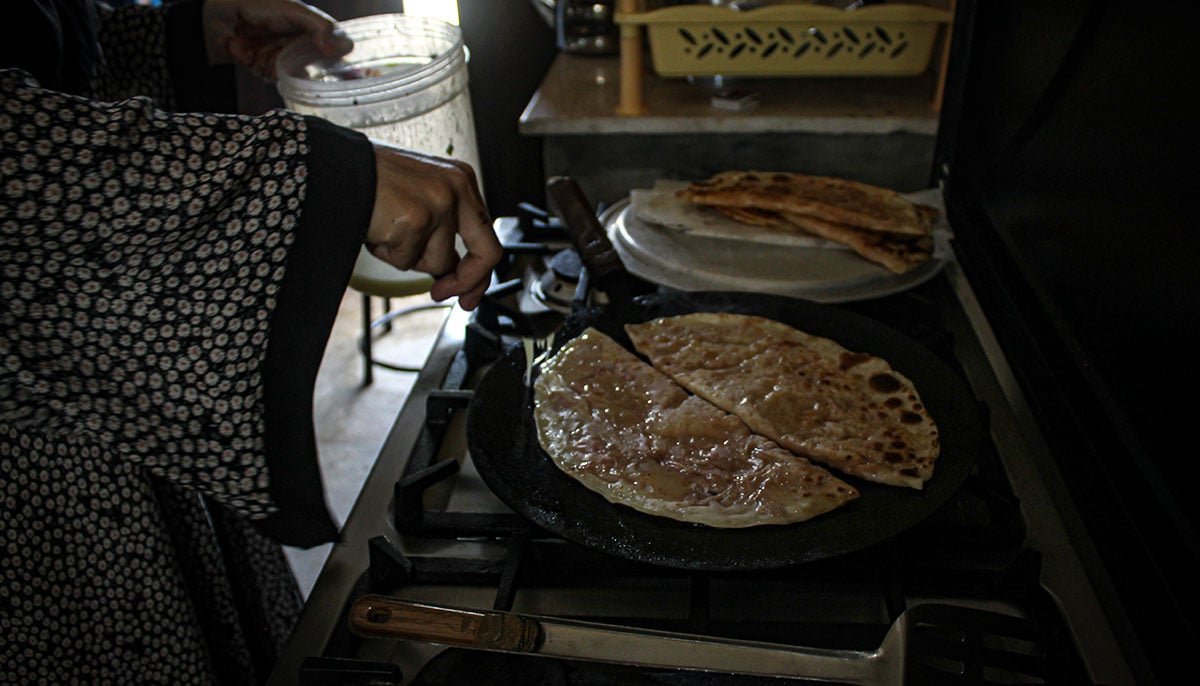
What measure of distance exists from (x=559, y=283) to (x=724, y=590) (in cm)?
67

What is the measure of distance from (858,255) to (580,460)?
69cm

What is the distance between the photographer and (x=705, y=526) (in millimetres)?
843

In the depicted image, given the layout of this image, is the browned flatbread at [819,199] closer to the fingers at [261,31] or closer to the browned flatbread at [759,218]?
the browned flatbread at [759,218]

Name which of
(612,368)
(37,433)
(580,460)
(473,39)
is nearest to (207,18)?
(37,433)

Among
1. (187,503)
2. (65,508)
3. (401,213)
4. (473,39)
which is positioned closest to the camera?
(401,213)

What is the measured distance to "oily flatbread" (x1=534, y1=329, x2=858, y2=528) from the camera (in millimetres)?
877

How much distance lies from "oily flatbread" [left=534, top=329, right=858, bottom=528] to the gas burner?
205 millimetres

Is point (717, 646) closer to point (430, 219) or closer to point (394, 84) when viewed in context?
point (430, 219)

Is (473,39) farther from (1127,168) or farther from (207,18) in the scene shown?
(1127,168)

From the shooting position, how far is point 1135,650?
2.40 ft

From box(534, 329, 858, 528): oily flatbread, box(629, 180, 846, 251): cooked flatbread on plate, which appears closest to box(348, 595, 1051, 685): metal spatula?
box(534, 329, 858, 528): oily flatbread

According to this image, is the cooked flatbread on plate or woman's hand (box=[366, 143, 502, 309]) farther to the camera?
the cooked flatbread on plate

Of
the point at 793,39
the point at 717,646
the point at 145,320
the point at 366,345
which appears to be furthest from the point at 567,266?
the point at 366,345

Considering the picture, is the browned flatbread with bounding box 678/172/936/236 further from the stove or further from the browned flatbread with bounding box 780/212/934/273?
the stove
